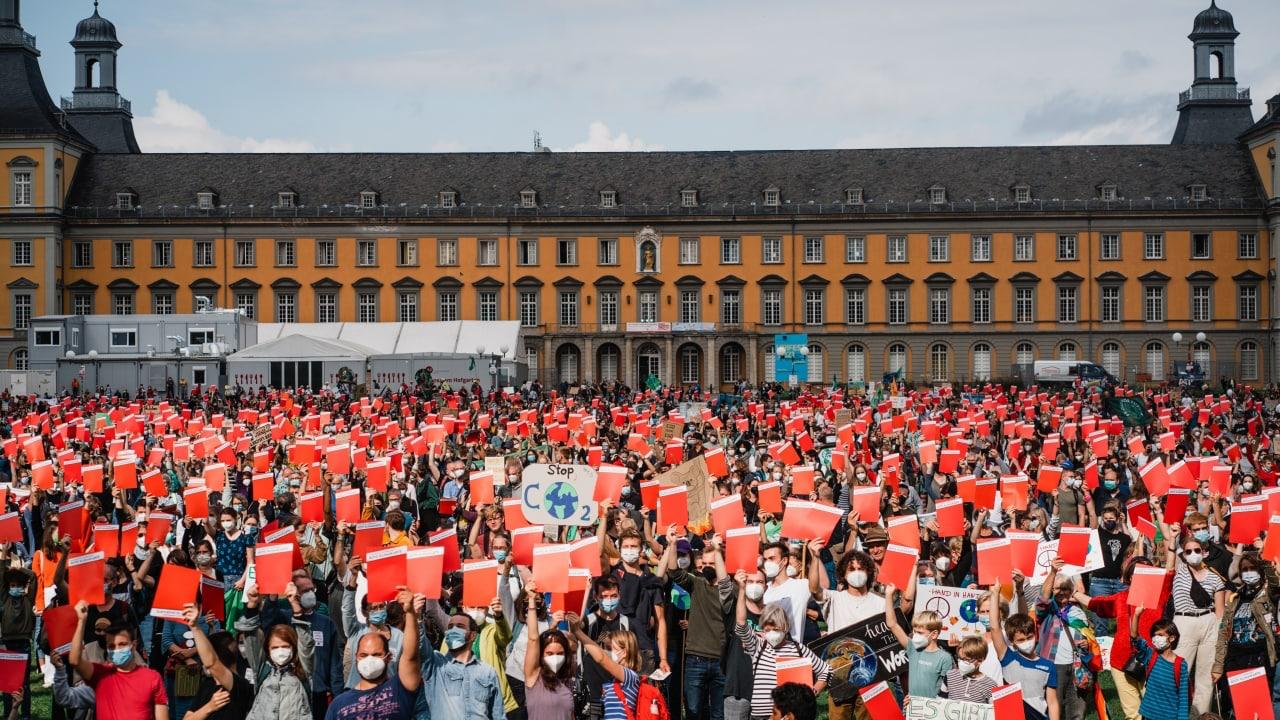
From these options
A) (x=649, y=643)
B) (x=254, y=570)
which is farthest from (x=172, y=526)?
(x=649, y=643)

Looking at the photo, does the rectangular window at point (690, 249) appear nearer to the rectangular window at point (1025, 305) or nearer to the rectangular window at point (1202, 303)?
the rectangular window at point (1025, 305)

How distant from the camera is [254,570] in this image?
12180 mm

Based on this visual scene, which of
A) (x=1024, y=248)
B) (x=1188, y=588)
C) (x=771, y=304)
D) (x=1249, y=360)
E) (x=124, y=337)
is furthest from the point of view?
(x=771, y=304)

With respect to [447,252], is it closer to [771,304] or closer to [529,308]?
[529,308]

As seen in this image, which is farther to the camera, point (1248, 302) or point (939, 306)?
point (939, 306)

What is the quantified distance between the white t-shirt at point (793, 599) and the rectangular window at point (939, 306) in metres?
68.1

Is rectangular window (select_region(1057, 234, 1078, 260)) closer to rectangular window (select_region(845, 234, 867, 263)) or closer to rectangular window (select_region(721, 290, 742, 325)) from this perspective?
rectangular window (select_region(845, 234, 867, 263))

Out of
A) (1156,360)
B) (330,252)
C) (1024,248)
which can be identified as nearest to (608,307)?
(330,252)

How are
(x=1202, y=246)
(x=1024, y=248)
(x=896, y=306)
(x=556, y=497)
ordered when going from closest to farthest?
(x=556, y=497) → (x=1202, y=246) → (x=1024, y=248) → (x=896, y=306)

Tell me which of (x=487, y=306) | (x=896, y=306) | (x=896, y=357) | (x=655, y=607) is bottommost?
(x=655, y=607)

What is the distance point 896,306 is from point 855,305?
2.08 m

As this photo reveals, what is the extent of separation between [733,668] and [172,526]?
7545 millimetres

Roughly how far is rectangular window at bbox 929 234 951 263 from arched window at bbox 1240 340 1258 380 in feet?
50.9

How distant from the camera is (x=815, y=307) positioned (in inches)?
3091
